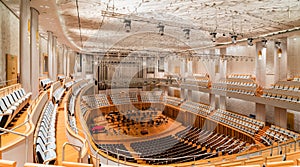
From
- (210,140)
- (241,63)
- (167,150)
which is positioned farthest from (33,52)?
(241,63)

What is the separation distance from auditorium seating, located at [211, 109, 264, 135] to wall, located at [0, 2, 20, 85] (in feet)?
36.3

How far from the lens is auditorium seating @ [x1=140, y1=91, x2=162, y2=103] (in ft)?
63.6

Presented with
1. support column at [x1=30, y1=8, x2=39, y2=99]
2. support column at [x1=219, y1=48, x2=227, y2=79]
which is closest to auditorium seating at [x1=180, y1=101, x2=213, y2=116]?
support column at [x1=219, y1=48, x2=227, y2=79]

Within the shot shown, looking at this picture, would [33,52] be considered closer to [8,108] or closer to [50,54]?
[8,108]

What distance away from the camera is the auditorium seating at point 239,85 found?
37.9 feet

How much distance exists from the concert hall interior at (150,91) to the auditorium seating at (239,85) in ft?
0.21

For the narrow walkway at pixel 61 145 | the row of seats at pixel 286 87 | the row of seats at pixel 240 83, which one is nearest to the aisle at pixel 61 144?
the narrow walkway at pixel 61 145

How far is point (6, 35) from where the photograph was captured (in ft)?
24.8

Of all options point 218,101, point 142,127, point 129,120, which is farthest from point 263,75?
point 129,120

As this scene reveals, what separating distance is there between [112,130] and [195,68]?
10.8 metres

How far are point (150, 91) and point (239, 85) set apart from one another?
1063 cm

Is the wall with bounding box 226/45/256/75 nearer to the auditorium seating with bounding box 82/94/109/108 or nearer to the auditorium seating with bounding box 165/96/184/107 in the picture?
the auditorium seating with bounding box 165/96/184/107

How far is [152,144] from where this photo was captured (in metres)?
10.4

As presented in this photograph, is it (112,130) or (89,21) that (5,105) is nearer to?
(89,21)
